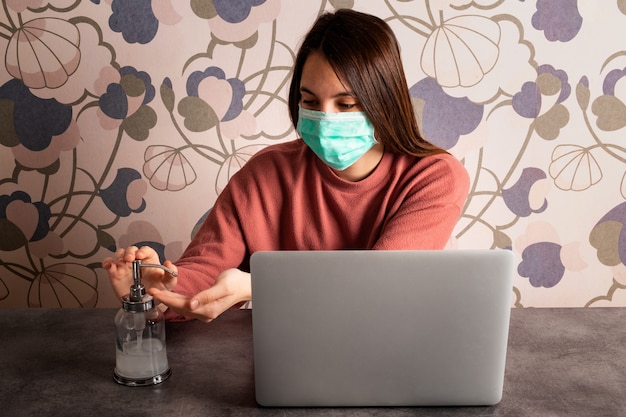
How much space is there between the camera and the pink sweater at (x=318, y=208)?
1460 millimetres

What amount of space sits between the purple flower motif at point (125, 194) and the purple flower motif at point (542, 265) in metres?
1.23

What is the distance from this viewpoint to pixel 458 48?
197 cm

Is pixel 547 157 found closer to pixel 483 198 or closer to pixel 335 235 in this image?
pixel 483 198

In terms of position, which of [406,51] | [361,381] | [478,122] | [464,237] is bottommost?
[464,237]

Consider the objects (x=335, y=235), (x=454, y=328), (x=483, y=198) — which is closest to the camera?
(x=454, y=328)

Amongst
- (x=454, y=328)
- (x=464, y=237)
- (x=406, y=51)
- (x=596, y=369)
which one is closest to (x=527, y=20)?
(x=406, y=51)

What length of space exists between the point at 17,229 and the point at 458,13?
5.00ft

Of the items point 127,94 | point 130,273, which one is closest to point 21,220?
point 127,94

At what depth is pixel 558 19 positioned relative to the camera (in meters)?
1.97

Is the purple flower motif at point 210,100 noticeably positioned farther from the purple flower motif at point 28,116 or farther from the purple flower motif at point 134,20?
the purple flower motif at point 28,116

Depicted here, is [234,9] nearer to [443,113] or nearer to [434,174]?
[443,113]

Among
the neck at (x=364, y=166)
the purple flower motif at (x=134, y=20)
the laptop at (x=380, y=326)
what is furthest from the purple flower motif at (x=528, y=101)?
the laptop at (x=380, y=326)

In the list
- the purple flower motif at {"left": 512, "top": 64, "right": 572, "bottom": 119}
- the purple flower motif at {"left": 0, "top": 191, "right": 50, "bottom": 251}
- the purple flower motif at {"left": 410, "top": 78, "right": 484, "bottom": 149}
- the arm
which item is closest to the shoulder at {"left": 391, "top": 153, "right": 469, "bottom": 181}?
the arm

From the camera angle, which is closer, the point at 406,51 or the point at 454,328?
the point at 454,328
